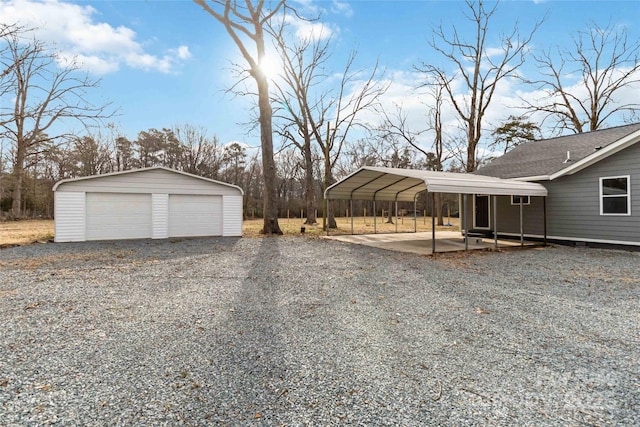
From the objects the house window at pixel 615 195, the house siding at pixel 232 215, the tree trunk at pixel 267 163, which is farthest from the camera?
the tree trunk at pixel 267 163

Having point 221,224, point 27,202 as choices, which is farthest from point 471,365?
point 27,202

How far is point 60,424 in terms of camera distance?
6.04 feet

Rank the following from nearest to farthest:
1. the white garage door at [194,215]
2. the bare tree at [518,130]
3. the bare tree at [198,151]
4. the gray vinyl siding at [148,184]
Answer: the gray vinyl siding at [148,184]
the white garage door at [194,215]
the bare tree at [518,130]
the bare tree at [198,151]

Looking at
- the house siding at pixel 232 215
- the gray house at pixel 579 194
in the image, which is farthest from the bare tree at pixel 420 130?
the house siding at pixel 232 215

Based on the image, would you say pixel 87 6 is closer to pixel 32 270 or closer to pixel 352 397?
pixel 32 270

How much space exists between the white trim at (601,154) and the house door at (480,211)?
262cm

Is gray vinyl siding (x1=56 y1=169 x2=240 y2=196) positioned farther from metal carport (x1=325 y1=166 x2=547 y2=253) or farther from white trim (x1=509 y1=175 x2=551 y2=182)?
white trim (x1=509 y1=175 x2=551 y2=182)

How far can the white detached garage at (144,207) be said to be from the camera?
36.0 ft

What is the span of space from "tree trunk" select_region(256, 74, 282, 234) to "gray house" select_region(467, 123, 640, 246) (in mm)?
8049

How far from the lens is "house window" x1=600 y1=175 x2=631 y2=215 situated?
8883 millimetres

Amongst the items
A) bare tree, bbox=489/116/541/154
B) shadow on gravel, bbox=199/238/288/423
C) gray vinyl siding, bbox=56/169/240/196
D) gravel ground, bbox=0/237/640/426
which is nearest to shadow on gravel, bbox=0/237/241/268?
gravel ground, bbox=0/237/640/426

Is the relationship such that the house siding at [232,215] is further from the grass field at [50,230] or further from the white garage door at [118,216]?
the white garage door at [118,216]

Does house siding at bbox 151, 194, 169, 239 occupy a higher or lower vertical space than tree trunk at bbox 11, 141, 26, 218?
lower

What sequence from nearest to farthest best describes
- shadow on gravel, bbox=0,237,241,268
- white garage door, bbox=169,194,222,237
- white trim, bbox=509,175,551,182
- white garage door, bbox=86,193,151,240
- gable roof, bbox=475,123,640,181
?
shadow on gravel, bbox=0,237,241,268 < gable roof, bbox=475,123,640,181 < white trim, bbox=509,175,551,182 < white garage door, bbox=86,193,151,240 < white garage door, bbox=169,194,222,237
